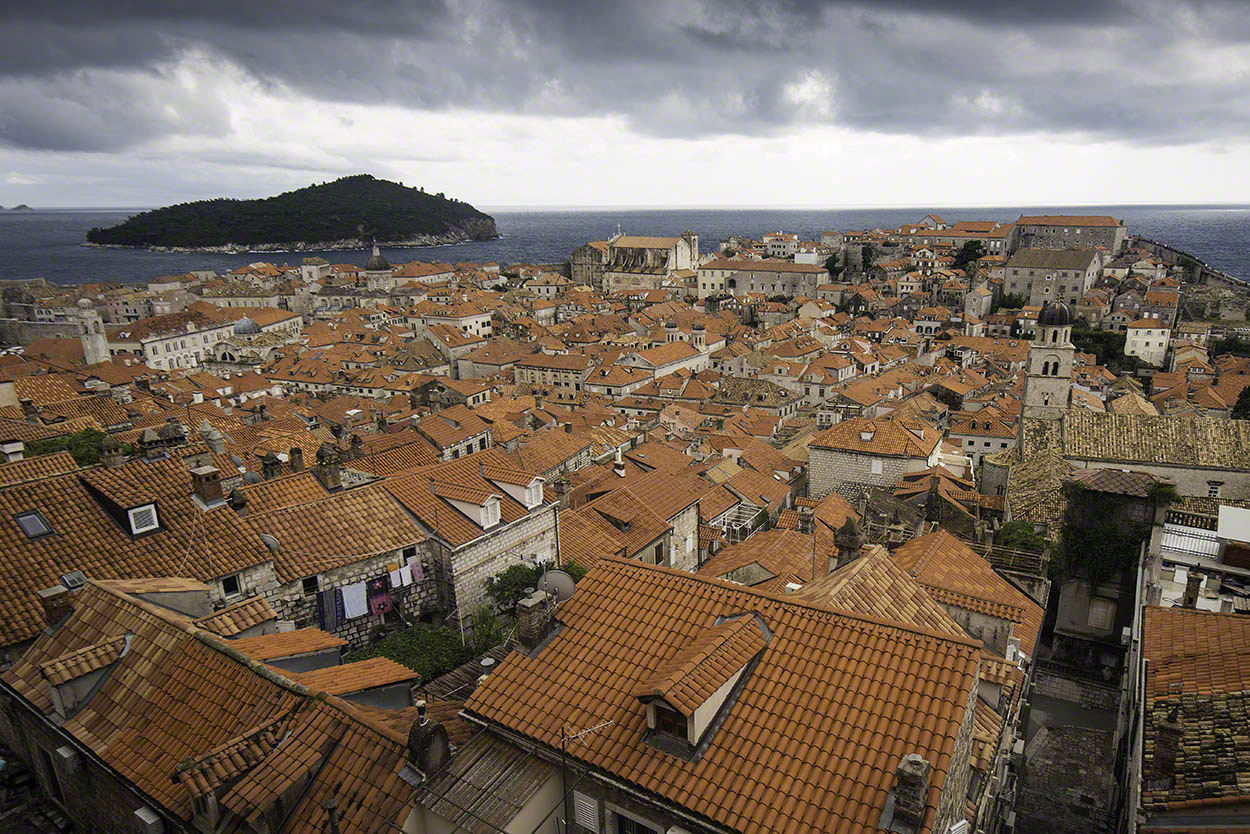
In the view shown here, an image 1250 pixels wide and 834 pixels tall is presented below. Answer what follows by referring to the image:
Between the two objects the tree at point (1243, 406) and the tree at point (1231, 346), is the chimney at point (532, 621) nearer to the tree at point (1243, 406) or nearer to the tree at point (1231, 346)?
the tree at point (1243, 406)

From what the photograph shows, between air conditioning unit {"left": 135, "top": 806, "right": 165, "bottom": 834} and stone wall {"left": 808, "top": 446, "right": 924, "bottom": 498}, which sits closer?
air conditioning unit {"left": 135, "top": 806, "right": 165, "bottom": 834}

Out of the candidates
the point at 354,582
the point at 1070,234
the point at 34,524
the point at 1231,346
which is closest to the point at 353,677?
the point at 354,582

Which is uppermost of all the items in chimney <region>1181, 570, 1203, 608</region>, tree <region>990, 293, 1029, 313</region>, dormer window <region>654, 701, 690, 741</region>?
dormer window <region>654, 701, 690, 741</region>

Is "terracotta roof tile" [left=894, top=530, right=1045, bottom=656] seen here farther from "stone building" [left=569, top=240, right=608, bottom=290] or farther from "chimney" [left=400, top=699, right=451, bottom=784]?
"stone building" [left=569, top=240, right=608, bottom=290]

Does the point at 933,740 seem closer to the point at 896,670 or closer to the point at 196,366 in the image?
the point at 896,670

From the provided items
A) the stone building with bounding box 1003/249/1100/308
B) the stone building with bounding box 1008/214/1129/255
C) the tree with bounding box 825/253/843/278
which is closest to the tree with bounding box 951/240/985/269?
the stone building with bounding box 1008/214/1129/255
